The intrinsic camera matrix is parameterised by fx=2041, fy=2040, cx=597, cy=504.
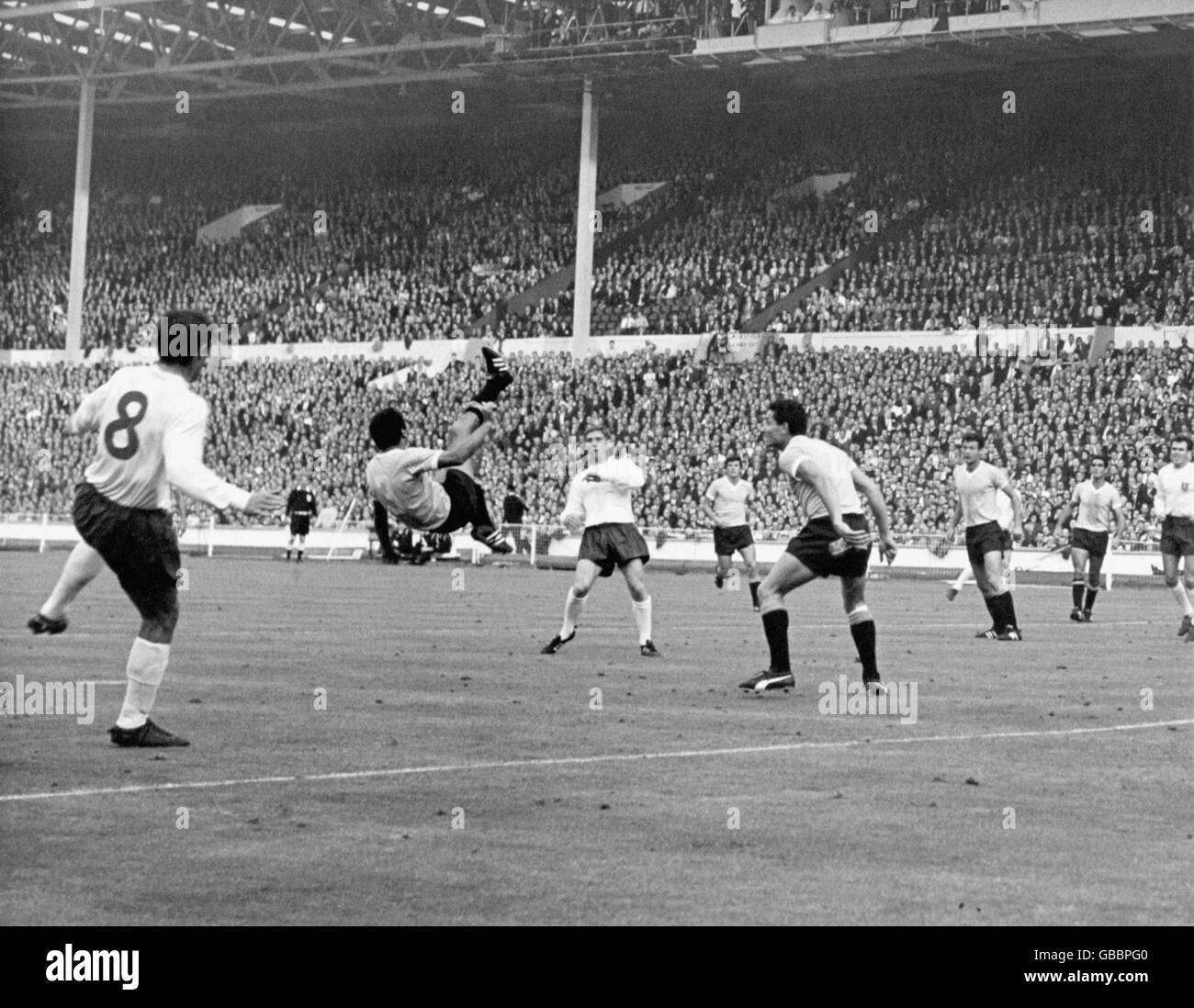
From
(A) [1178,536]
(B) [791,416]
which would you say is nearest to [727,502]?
(A) [1178,536]

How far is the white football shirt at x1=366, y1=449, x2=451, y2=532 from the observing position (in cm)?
1334

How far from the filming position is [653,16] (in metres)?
53.0

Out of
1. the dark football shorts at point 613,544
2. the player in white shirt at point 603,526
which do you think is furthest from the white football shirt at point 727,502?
the dark football shorts at point 613,544

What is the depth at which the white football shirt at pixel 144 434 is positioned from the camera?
405 inches

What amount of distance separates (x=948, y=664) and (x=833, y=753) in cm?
664

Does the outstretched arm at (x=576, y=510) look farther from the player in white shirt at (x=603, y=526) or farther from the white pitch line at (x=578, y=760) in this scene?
the white pitch line at (x=578, y=760)

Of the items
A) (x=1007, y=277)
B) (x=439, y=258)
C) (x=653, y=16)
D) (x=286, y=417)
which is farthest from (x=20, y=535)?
(x=1007, y=277)

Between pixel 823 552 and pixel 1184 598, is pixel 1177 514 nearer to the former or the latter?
pixel 1184 598

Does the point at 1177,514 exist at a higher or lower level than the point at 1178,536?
higher

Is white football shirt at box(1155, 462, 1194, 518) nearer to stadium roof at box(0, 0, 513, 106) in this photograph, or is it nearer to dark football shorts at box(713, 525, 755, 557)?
dark football shorts at box(713, 525, 755, 557)

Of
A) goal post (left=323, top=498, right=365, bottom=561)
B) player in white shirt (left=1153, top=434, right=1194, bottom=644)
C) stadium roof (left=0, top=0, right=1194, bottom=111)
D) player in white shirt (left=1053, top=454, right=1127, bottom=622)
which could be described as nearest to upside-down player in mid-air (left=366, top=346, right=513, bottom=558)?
player in white shirt (left=1153, top=434, right=1194, bottom=644)

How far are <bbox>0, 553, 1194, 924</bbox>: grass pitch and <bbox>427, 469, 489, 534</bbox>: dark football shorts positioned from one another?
4.02 feet

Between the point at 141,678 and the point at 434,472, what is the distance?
3744 mm

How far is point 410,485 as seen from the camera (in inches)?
530
